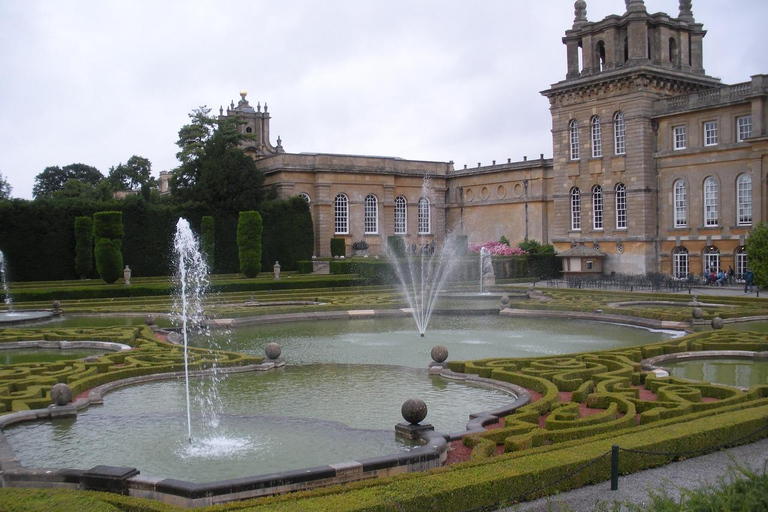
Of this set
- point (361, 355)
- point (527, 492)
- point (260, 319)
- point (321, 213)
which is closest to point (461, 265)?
point (321, 213)

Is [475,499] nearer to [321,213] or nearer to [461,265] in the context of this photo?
[461,265]

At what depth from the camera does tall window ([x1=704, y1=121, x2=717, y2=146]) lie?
34338mm

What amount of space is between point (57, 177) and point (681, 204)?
69510 millimetres

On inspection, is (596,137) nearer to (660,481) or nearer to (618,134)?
(618,134)

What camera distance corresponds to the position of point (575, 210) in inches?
1587

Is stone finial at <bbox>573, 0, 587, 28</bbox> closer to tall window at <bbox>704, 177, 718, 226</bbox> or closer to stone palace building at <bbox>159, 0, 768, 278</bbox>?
stone palace building at <bbox>159, 0, 768, 278</bbox>

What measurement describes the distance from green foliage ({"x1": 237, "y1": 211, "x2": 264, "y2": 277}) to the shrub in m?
5.97

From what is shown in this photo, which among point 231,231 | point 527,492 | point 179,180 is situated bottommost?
point 527,492

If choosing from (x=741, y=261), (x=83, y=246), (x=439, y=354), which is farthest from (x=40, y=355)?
(x=741, y=261)

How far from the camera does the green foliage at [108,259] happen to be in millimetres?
33531

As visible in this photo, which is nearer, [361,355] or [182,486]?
[182,486]

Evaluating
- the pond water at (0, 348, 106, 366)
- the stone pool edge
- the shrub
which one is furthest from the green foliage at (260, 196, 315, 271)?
the stone pool edge

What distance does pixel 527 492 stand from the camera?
7.24 m

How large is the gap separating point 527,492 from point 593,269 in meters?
32.4
